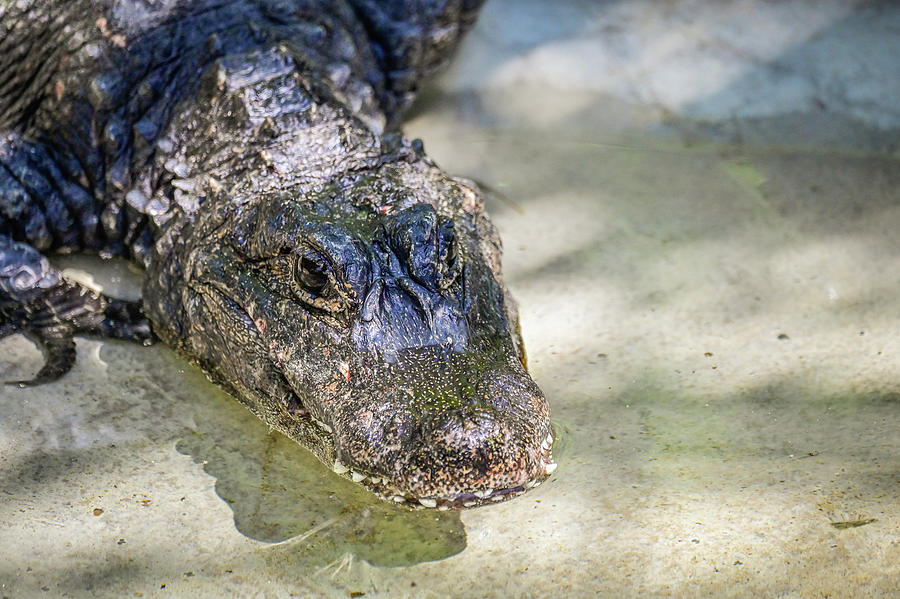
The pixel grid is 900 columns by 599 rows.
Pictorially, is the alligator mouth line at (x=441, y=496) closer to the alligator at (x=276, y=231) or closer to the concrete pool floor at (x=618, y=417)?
the alligator at (x=276, y=231)

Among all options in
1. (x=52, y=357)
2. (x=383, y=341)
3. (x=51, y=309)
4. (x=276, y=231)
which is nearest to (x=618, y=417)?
(x=383, y=341)

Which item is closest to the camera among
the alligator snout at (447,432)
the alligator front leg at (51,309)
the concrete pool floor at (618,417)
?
the alligator snout at (447,432)

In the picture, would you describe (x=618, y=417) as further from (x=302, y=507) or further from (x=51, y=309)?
(x=51, y=309)

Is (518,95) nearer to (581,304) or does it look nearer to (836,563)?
(581,304)

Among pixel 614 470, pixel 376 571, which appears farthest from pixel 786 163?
pixel 376 571

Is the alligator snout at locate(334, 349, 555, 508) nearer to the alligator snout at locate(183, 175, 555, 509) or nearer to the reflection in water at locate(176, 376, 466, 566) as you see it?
the alligator snout at locate(183, 175, 555, 509)

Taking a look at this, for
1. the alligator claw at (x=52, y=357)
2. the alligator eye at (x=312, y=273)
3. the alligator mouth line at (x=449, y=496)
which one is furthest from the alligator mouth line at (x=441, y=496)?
the alligator claw at (x=52, y=357)

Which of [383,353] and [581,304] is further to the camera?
[581,304]

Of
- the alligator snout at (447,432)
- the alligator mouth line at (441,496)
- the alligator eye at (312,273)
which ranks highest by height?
the alligator eye at (312,273)
